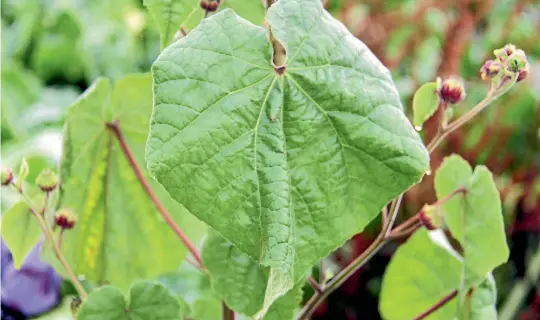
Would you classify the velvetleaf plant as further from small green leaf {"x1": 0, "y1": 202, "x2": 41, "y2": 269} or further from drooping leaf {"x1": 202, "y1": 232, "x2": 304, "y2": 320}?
small green leaf {"x1": 0, "y1": 202, "x2": 41, "y2": 269}

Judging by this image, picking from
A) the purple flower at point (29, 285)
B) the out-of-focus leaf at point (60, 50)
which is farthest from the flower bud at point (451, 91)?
the out-of-focus leaf at point (60, 50)

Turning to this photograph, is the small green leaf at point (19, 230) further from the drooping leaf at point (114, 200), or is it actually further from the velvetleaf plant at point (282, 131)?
the velvetleaf plant at point (282, 131)

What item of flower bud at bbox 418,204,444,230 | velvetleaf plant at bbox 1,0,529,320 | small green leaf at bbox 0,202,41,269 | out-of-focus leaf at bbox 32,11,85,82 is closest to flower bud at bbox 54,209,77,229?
small green leaf at bbox 0,202,41,269

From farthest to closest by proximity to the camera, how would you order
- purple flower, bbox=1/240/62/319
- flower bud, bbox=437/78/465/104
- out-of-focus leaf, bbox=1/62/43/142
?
1. out-of-focus leaf, bbox=1/62/43/142
2. purple flower, bbox=1/240/62/319
3. flower bud, bbox=437/78/465/104

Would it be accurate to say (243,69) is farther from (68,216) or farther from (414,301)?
(414,301)

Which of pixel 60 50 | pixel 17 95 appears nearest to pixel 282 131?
pixel 17 95
